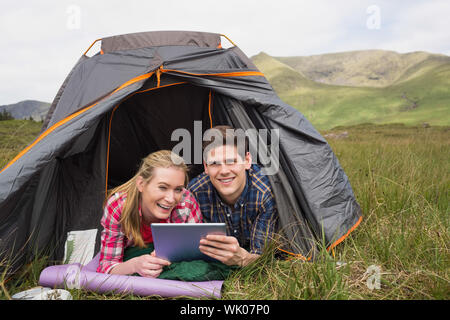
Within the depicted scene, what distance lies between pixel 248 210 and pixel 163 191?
2.21 feet

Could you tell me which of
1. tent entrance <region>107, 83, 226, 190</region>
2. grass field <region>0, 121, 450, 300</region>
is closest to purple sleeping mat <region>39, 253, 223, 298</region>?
grass field <region>0, 121, 450, 300</region>

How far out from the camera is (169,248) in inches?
73.1

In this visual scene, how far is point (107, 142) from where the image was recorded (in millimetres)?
2910

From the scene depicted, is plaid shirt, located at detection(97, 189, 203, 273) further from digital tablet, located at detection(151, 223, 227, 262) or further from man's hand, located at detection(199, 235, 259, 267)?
man's hand, located at detection(199, 235, 259, 267)

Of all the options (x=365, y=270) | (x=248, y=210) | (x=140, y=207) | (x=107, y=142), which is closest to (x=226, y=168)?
(x=248, y=210)

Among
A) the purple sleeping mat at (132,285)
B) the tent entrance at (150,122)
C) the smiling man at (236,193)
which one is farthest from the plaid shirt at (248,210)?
the tent entrance at (150,122)

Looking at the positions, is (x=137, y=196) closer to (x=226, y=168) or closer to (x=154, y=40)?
(x=226, y=168)

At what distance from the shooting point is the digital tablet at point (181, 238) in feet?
5.56

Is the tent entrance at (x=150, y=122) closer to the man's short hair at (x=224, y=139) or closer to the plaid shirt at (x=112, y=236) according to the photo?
the man's short hair at (x=224, y=139)

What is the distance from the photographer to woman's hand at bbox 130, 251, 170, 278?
189cm

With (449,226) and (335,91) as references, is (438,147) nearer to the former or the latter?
(449,226)

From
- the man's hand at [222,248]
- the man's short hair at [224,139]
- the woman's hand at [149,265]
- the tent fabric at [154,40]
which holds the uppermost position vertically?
the tent fabric at [154,40]

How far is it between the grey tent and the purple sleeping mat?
0.43 metres

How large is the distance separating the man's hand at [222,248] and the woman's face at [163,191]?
1.22 ft
